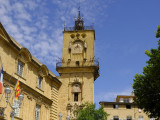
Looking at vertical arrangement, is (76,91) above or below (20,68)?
below

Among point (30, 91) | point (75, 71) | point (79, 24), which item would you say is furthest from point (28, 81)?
point (79, 24)

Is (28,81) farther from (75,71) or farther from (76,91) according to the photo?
(75,71)

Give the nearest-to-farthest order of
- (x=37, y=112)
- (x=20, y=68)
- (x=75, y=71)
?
(x=20, y=68) < (x=37, y=112) < (x=75, y=71)

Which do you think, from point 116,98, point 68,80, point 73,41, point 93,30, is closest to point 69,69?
point 68,80

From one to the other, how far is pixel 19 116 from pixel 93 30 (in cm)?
1735

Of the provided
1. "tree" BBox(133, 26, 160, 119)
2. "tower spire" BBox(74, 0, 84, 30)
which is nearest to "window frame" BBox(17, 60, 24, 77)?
"tree" BBox(133, 26, 160, 119)

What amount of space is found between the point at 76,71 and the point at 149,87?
1424 centimetres

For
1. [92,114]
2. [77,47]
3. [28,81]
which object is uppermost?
[77,47]

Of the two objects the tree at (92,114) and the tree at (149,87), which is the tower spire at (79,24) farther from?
the tree at (149,87)

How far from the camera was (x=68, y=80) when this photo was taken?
117 ft

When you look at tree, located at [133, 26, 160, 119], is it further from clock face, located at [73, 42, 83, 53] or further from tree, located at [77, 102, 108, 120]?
clock face, located at [73, 42, 83, 53]

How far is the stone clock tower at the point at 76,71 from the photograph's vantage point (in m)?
34.5

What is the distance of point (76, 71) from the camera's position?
118 feet

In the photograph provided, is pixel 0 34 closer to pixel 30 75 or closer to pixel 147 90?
pixel 30 75
